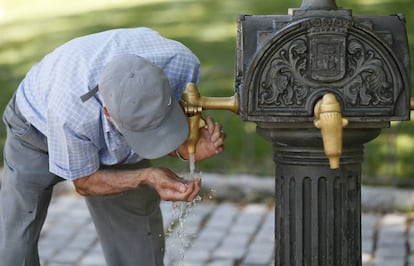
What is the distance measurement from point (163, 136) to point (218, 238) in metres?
2.08

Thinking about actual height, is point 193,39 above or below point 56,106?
below

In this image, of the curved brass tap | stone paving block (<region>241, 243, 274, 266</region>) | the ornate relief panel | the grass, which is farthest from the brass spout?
the grass

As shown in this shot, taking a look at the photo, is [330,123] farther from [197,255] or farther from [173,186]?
[197,255]

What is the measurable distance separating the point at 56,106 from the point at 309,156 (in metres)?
0.88

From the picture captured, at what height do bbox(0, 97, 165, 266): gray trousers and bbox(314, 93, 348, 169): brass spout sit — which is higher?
bbox(314, 93, 348, 169): brass spout

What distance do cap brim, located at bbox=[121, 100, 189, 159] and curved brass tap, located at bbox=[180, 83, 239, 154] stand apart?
25mm

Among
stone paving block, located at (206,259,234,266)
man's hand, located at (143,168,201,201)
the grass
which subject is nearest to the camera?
man's hand, located at (143,168,201,201)

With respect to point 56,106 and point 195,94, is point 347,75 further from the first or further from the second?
point 56,106

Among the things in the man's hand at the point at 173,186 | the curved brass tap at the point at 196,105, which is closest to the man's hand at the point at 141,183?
the man's hand at the point at 173,186

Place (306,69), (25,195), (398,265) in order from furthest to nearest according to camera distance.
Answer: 1. (398,265)
2. (25,195)
3. (306,69)

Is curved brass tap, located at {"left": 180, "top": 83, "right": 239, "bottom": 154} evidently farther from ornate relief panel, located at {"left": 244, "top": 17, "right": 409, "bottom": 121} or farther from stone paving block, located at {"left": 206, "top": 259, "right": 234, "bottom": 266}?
stone paving block, located at {"left": 206, "top": 259, "right": 234, "bottom": 266}

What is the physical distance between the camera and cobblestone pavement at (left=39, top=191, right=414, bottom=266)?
5.03 metres

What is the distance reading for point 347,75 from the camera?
305cm

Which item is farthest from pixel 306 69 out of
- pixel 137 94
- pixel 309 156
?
pixel 137 94
